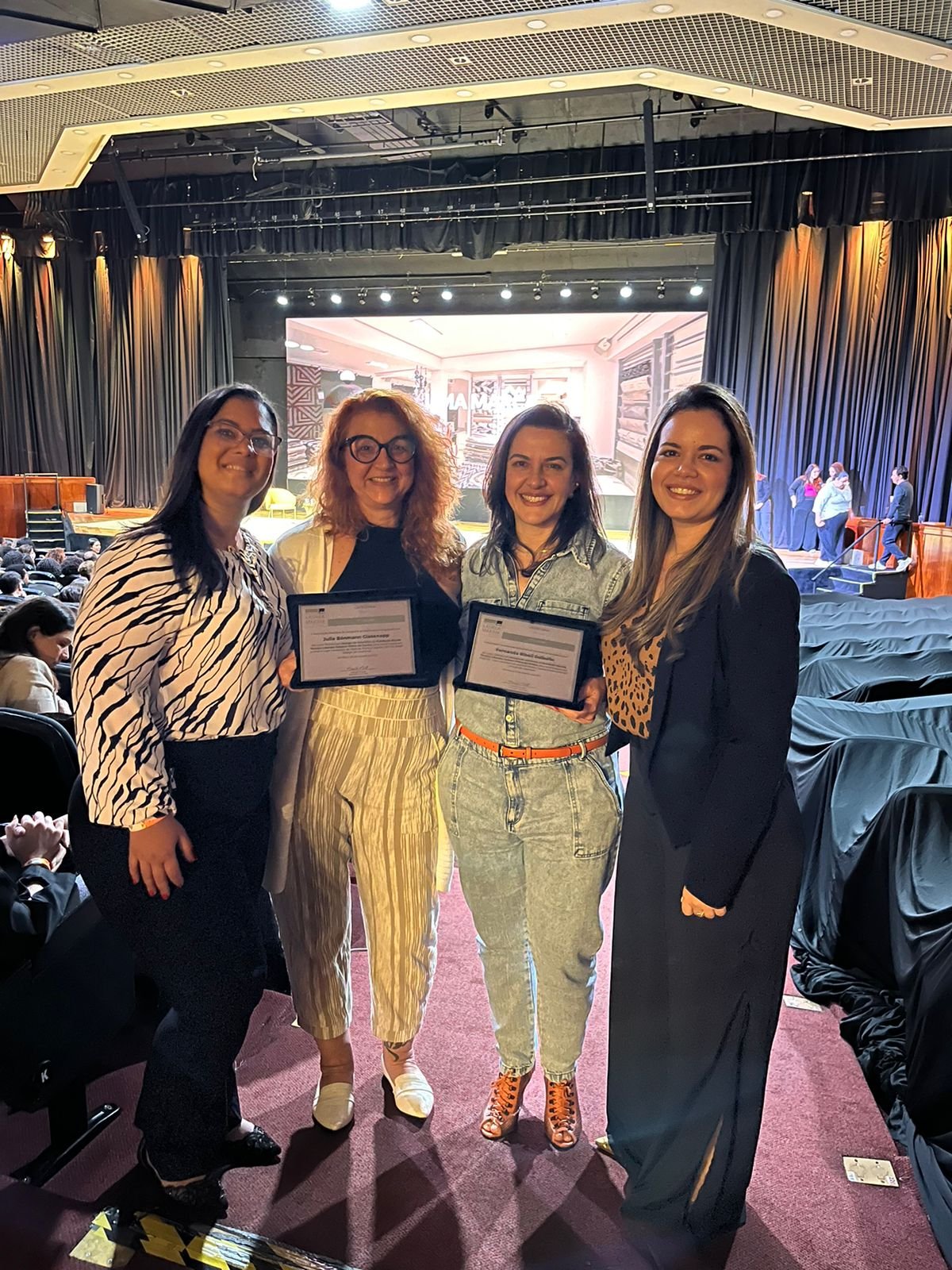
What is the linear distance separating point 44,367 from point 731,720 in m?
16.1

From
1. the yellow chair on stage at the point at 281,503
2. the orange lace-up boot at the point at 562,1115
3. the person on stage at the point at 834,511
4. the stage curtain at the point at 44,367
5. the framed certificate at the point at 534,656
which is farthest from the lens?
the stage curtain at the point at 44,367

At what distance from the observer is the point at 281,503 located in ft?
47.7

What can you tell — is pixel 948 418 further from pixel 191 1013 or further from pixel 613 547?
pixel 191 1013

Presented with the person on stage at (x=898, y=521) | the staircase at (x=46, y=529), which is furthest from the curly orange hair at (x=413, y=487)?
the staircase at (x=46, y=529)

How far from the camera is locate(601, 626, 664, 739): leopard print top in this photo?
1699mm

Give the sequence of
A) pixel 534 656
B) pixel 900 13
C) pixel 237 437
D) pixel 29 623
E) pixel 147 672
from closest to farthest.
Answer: pixel 147 672 → pixel 237 437 → pixel 534 656 → pixel 29 623 → pixel 900 13

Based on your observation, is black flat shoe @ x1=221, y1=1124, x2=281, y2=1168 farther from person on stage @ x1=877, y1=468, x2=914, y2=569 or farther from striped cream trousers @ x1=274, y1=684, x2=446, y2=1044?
person on stage @ x1=877, y1=468, x2=914, y2=569

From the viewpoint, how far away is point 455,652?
203 cm

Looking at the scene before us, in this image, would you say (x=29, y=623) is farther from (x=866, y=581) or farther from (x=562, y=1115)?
(x=866, y=581)

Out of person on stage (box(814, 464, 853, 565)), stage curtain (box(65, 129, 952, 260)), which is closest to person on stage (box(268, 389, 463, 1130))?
stage curtain (box(65, 129, 952, 260))

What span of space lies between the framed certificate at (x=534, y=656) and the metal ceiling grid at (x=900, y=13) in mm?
4725

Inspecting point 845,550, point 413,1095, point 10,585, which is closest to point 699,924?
point 413,1095

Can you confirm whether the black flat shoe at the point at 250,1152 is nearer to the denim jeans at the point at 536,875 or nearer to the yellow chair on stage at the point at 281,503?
the denim jeans at the point at 536,875

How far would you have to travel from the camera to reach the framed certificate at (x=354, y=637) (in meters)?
1.81
